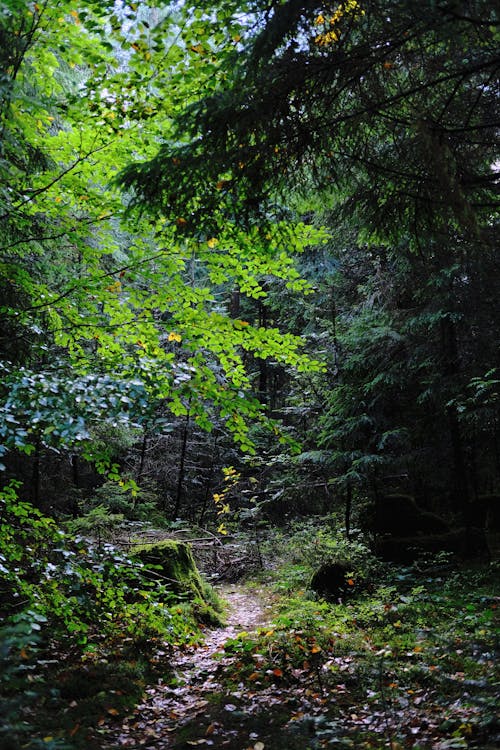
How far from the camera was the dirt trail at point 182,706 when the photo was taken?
4125 millimetres

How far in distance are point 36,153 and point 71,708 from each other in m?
6.09

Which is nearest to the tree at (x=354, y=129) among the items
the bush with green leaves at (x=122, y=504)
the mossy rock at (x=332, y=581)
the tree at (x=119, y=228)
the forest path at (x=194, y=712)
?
the tree at (x=119, y=228)

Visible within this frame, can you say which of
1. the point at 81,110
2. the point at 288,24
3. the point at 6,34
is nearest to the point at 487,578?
the point at 288,24

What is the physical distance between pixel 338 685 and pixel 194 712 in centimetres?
142

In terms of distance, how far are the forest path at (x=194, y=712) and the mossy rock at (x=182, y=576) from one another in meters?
1.13

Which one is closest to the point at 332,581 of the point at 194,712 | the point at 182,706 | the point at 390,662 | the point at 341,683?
the point at 390,662

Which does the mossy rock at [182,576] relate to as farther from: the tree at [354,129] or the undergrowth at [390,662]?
the tree at [354,129]

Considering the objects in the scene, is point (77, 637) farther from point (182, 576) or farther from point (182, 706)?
point (182, 576)

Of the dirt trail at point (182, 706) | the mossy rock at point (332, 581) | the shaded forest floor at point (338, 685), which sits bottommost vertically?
the dirt trail at point (182, 706)

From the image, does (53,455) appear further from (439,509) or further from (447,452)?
(439,509)

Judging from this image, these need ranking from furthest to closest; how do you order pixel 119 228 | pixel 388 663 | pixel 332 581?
pixel 332 581, pixel 119 228, pixel 388 663

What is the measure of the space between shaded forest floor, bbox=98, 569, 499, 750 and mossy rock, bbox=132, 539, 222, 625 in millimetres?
444

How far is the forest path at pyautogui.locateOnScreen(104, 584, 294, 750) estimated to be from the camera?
161 inches

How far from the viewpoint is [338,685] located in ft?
16.3
